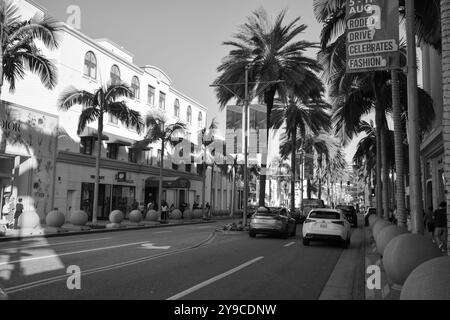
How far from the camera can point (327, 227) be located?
18.0 metres

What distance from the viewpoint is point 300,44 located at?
27.8 meters

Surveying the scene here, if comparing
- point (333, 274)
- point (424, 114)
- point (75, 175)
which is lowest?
point (333, 274)

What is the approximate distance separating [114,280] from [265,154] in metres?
20.2

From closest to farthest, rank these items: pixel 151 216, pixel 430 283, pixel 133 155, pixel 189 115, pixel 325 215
→ pixel 430 283 < pixel 325 215 < pixel 151 216 < pixel 133 155 < pixel 189 115

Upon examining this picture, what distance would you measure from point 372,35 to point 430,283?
8708 millimetres

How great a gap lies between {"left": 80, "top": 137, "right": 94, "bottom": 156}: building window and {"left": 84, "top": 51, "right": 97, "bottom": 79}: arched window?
500 cm

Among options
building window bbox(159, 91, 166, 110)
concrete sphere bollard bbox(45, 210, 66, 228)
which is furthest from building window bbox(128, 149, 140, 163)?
concrete sphere bollard bbox(45, 210, 66, 228)

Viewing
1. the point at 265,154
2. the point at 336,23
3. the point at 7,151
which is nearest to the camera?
the point at 336,23

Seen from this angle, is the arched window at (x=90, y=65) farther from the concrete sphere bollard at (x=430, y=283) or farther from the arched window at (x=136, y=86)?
the concrete sphere bollard at (x=430, y=283)

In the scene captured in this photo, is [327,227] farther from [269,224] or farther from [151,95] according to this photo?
[151,95]

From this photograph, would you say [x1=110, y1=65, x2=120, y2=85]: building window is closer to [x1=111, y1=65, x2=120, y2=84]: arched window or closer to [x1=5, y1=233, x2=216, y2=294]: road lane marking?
[x1=111, y1=65, x2=120, y2=84]: arched window

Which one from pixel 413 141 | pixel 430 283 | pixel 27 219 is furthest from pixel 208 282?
pixel 27 219
